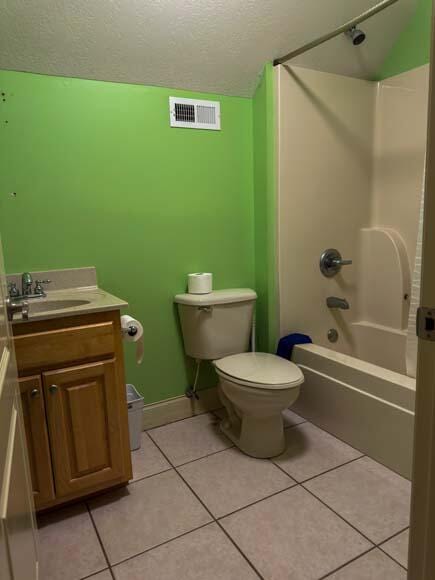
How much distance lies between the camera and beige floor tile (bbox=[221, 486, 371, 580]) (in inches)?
52.4

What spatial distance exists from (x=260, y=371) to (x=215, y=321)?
39 centimetres

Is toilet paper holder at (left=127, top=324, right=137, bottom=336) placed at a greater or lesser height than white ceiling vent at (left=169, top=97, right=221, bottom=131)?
lesser

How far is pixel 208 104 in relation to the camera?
7.07 ft

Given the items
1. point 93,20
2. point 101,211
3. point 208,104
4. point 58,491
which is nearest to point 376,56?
point 208,104

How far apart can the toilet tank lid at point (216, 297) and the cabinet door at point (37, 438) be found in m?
0.88

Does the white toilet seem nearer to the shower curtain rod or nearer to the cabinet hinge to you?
the cabinet hinge

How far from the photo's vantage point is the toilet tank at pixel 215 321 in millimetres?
2123

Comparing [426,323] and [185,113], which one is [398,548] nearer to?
[426,323]

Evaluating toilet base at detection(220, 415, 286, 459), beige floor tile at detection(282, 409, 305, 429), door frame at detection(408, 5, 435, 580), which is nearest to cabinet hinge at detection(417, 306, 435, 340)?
door frame at detection(408, 5, 435, 580)

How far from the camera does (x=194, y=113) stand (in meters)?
2.13

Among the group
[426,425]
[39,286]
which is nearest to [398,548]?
[426,425]

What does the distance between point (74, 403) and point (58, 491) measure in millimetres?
347

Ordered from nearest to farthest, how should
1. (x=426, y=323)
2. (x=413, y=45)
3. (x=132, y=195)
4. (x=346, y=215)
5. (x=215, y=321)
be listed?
(x=426, y=323) < (x=132, y=195) < (x=215, y=321) < (x=413, y=45) < (x=346, y=215)

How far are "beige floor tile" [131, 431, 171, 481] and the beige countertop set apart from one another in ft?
2.73
